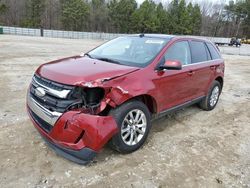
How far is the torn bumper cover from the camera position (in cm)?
284

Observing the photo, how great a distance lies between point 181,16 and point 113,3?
663 inches

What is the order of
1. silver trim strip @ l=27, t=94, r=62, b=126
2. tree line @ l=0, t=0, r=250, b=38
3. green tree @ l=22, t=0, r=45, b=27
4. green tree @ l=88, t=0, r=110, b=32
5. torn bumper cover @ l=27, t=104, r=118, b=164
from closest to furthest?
torn bumper cover @ l=27, t=104, r=118, b=164 → silver trim strip @ l=27, t=94, r=62, b=126 → green tree @ l=22, t=0, r=45, b=27 → tree line @ l=0, t=0, r=250, b=38 → green tree @ l=88, t=0, r=110, b=32

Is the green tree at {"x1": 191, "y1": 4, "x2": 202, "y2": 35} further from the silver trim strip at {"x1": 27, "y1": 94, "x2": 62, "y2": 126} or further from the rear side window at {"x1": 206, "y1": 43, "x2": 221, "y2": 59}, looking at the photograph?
the silver trim strip at {"x1": 27, "y1": 94, "x2": 62, "y2": 126}

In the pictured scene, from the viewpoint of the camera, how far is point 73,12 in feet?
180

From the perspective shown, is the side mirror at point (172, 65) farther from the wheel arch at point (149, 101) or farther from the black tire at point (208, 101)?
the black tire at point (208, 101)

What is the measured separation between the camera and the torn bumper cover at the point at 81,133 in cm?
284

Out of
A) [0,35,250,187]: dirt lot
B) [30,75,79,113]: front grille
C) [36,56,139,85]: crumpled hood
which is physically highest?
[36,56,139,85]: crumpled hood

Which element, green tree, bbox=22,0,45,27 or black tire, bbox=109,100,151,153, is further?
green tree, bbox=22,0,45,27

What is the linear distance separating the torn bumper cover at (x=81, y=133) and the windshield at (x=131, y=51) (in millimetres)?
1106

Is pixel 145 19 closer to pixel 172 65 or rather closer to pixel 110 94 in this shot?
pixel 172 65

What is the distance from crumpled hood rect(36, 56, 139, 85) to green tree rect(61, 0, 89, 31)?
55066 mm

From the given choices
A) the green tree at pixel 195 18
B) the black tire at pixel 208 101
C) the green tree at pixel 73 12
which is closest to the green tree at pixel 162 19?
the green tree at pixel 195 18

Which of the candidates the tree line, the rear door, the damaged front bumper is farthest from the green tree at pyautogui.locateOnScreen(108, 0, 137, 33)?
the damaged front bumper

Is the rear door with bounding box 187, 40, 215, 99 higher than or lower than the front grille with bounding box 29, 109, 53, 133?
higher
